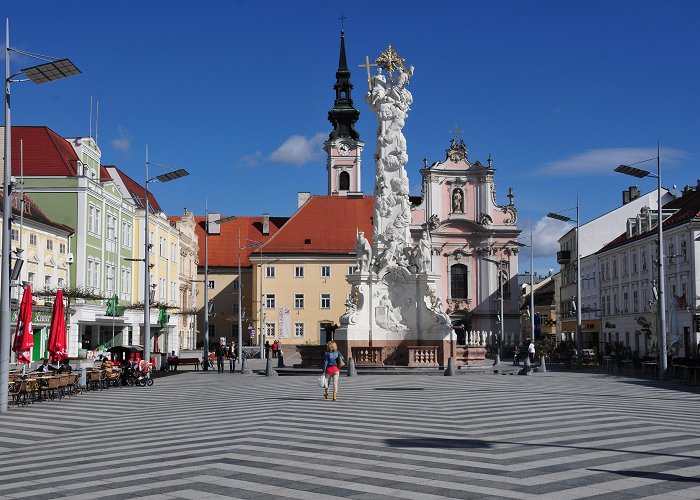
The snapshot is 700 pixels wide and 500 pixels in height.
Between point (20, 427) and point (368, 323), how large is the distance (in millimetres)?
22337

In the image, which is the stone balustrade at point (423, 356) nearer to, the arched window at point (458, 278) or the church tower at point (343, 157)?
the arched window at point (458, 278)

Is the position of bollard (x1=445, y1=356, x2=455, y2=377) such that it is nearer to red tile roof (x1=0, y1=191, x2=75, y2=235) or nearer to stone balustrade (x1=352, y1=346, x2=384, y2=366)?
→ stone balustrade (x1=352, y1=346, x2=384, y2=366)

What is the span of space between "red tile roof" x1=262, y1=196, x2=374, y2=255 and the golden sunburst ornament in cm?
4180

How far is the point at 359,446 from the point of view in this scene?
46.8ft

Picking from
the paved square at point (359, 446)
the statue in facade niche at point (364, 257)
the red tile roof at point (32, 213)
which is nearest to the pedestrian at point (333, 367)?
the paved square at point (359, 446)

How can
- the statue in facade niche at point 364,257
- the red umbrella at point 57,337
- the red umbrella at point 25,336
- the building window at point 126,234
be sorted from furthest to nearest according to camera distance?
the building window at point 126,234, the statue in facade niche at point 364,257, the red umbrella at point 57,337, the red umbrella at point 25,336

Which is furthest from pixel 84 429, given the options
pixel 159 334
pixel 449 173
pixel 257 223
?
pixel 257 223

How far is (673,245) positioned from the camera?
58.5m

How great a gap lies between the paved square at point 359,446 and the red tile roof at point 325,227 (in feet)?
198

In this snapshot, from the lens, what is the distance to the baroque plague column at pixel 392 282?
3866cm

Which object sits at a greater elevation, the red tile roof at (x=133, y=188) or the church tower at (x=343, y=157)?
the church tower at (x=343, y=157)

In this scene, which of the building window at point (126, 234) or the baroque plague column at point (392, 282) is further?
the building window at point (126, 234)

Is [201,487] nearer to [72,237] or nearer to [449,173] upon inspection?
[72,237]

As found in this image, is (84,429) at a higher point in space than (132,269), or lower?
lower
